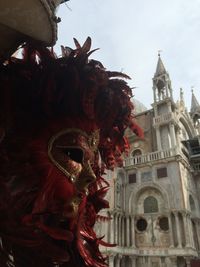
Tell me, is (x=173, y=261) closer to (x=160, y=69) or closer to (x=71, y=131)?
(x=71, y=131)

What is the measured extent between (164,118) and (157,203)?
7481 millimetres

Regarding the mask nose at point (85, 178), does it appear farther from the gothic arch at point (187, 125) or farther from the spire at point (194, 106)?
the spire at point (194, 106)

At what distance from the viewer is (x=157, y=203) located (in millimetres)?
18391

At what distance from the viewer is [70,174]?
2.04 m

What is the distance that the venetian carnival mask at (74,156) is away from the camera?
2.05 m

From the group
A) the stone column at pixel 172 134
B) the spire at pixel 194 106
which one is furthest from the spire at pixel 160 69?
the stone column at pixel 172 134

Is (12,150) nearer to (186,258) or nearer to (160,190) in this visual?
(186,258)

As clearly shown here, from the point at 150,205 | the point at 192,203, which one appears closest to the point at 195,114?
the point at 192,203

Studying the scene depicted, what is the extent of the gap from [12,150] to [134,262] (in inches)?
684

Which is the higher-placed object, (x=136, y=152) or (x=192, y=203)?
(x=136, y=152)

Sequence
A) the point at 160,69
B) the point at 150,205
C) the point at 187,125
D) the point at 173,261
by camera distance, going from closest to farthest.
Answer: the point at 173,261, the point at 150,205, the point at 187,125, the point at 160,69

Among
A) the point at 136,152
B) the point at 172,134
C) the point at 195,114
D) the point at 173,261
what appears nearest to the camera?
the point at 173,261

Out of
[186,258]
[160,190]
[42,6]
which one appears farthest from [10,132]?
[160,190]

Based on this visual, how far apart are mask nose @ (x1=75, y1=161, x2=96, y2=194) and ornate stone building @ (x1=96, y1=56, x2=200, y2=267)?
14.8m
